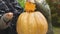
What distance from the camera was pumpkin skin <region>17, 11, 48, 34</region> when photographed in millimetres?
883

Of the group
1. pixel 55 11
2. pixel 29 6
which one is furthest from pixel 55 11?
pixel 29 6

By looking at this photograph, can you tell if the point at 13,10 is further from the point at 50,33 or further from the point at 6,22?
the point at 50,33

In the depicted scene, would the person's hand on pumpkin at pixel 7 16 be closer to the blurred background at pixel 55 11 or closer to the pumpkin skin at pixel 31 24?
the pumpkin skin at pixel 31 24

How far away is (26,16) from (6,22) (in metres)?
0.13

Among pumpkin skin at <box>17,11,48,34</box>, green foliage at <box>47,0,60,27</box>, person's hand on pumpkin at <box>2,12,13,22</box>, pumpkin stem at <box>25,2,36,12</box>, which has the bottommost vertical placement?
green foliage at <box>47,0,60,27</box>

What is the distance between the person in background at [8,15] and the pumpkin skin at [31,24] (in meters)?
0.08

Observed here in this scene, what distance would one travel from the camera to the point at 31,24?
881 mm

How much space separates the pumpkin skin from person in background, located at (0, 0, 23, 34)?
0.25 feet

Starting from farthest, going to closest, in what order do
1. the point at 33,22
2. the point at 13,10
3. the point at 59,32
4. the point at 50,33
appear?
the point at 59,32 → the point at 50,33 → the point at 13,10 → the point at 33,22

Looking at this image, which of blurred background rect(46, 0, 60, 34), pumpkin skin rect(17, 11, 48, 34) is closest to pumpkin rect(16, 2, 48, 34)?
pumpkin skin rect(17, 11, 48, 34)

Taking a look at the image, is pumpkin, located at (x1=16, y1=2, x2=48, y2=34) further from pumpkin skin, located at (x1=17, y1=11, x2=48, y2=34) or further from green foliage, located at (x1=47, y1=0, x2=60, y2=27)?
green foliage, located at (x1=47, y1=0, x2=60, y2=27)

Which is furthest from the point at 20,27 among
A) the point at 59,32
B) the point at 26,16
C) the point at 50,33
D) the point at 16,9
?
the point at 59,32

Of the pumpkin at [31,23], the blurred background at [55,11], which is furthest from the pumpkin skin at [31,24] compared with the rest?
the blurred background at [55,11]

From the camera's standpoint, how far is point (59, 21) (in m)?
3.25
